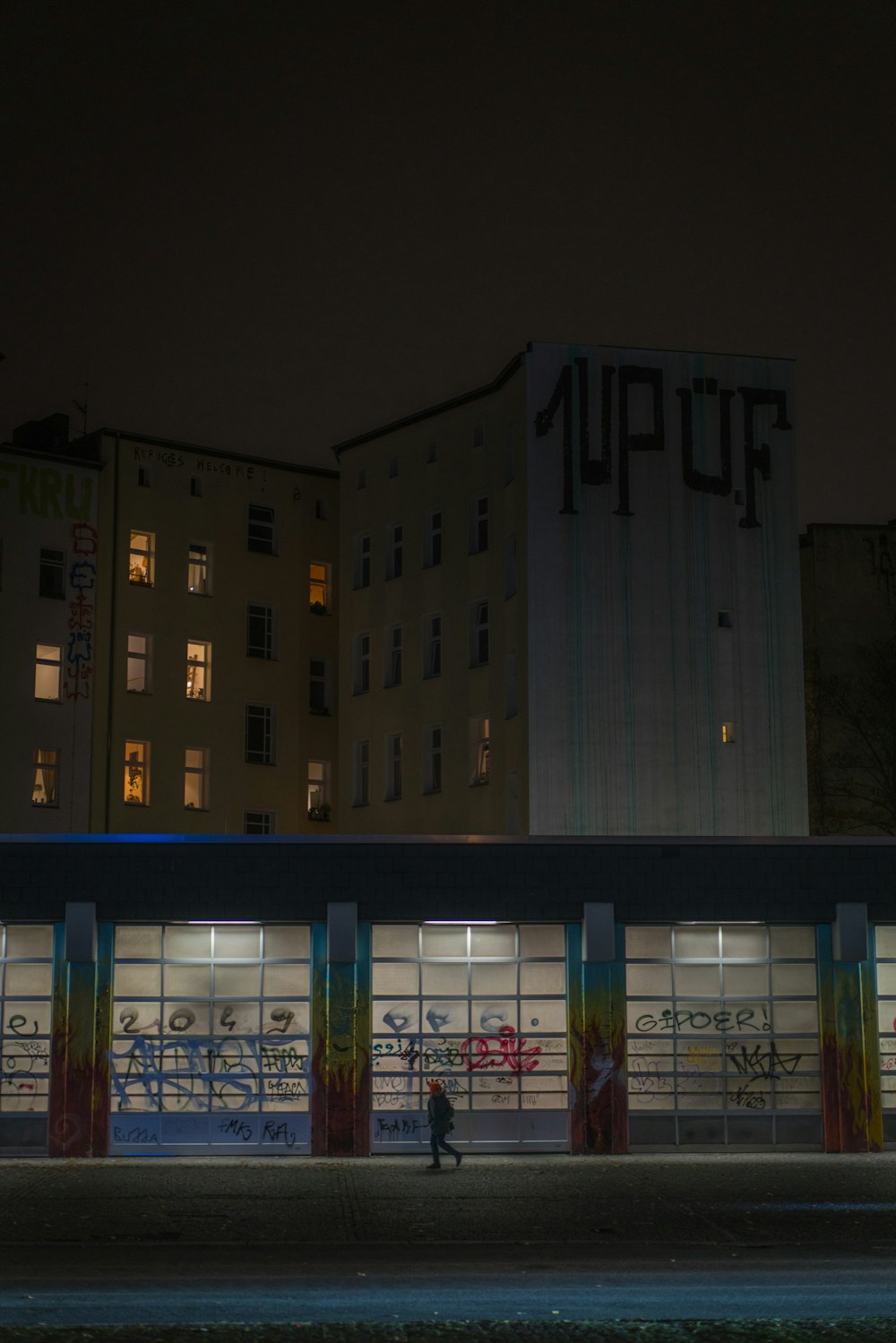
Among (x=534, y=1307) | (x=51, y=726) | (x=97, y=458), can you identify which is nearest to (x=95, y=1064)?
(x=534, y=1307)

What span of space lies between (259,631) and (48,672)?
6497 mm

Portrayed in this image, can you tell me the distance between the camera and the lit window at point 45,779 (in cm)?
4428

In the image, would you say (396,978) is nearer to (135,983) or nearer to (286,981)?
A: (286,981)

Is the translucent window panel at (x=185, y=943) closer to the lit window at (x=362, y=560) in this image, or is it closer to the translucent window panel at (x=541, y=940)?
the translucent window panel at (x=541, y=940)

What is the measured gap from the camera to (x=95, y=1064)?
2795 cm

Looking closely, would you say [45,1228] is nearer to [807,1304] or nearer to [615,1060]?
[807,1304]

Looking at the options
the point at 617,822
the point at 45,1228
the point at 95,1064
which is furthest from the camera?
the point at 617,822

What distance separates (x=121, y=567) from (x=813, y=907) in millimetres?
23628

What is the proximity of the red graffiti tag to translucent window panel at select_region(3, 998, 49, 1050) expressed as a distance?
22.7 ft

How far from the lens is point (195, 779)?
47344mm

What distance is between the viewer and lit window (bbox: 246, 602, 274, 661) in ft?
159

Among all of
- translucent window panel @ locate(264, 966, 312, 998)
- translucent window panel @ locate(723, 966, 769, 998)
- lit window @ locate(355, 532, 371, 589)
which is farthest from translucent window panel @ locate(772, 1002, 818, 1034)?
lit window @ locate(355, 532, 371, 589)

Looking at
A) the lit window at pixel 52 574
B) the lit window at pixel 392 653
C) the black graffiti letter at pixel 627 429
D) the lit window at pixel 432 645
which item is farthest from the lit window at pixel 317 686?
the black graffiti letter at pixel 627 429

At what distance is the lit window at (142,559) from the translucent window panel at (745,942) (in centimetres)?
2274
